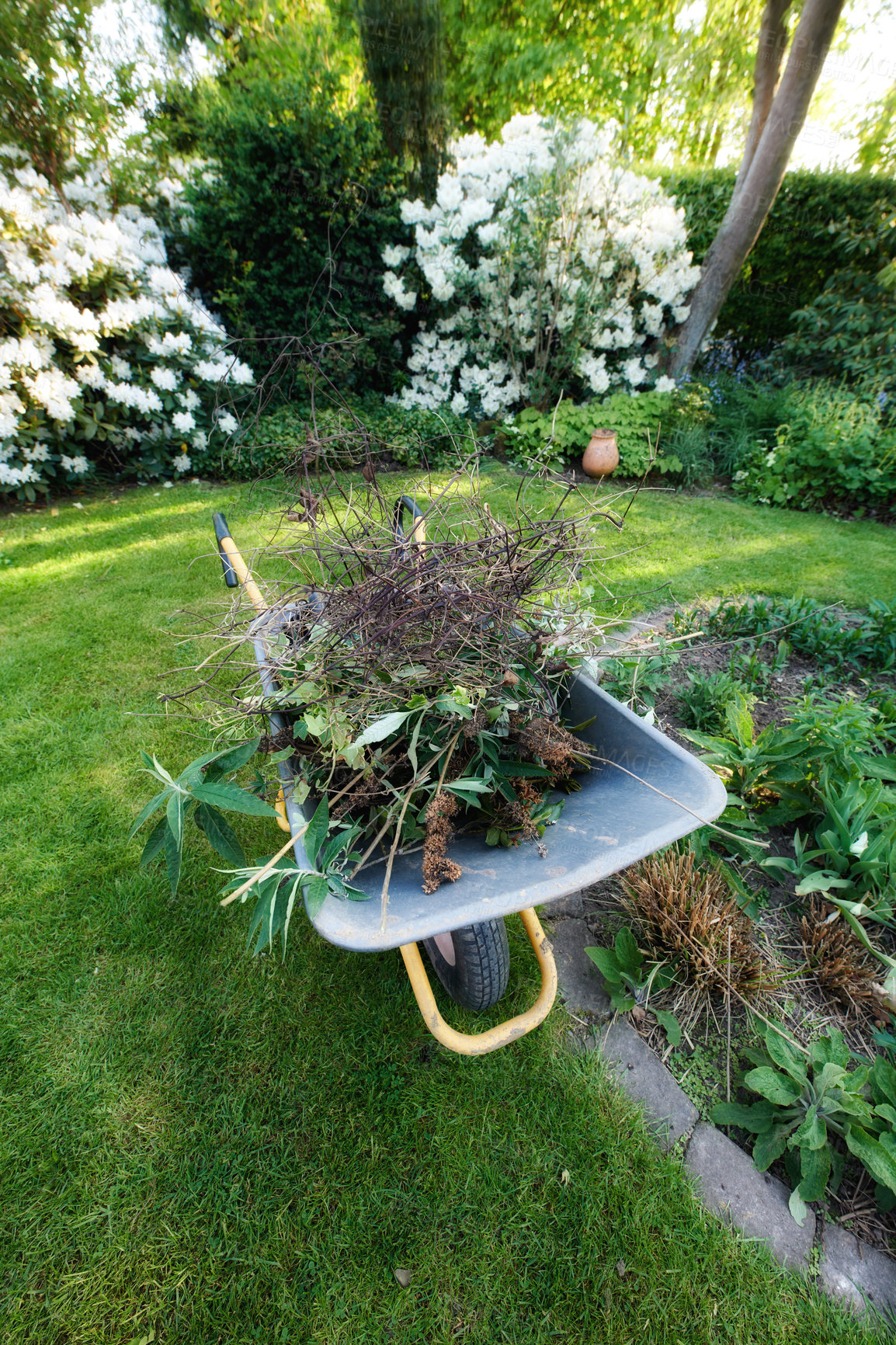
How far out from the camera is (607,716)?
4.32 ft

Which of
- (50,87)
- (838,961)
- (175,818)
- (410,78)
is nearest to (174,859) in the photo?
(175,818)

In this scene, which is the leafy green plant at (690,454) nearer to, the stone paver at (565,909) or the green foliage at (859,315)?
the green foliage at (859,315)

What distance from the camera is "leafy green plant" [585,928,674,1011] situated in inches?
63.0

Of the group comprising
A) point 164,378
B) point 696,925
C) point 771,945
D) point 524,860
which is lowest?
point 771,945

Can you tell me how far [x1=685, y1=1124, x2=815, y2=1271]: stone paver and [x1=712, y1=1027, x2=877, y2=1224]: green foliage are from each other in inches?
Result: 1.7

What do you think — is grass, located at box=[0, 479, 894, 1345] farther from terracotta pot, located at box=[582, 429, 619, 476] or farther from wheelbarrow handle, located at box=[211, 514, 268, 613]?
terracotta pot, located at box=[582, 429, 619, 476]

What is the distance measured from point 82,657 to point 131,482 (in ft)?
9.88

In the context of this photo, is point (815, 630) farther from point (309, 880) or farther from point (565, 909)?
point (309, 880)

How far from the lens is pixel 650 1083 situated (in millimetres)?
1474

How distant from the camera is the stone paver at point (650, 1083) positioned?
140cm

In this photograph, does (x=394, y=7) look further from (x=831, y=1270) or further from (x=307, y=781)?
(x=831, y=1270)

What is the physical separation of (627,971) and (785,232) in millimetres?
8661

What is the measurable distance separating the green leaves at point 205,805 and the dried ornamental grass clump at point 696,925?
120 cm

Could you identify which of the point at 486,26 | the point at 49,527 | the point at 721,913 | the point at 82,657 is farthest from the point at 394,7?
the point at 721,913
